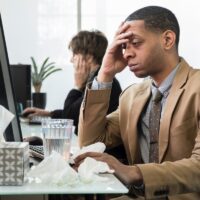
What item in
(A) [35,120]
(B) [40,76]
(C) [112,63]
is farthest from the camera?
(B) [40,76]

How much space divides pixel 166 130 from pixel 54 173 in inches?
23.0

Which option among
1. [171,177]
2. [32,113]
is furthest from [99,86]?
[32,113]

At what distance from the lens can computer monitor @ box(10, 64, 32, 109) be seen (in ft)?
11.4

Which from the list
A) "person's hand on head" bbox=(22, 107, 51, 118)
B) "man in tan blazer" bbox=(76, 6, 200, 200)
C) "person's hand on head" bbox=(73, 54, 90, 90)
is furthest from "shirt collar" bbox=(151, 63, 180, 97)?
"person's hand on head" bbox=(22, 107, 51, 118)

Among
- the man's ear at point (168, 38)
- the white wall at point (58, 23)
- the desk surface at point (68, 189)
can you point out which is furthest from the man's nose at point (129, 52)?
the white wall at point (58, 23)

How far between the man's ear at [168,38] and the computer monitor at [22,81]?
Result: 2.04 metres

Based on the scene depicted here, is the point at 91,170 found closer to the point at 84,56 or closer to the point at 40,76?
the point at 84,56

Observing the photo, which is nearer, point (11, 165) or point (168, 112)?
point (11, 165)

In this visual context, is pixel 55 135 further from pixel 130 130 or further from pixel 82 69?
pixel 82 69

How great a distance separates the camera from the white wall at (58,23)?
4.56 metres

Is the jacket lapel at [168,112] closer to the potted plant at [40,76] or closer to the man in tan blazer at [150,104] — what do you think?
the man in tan blazer at [150,104]

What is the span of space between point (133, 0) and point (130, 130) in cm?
316

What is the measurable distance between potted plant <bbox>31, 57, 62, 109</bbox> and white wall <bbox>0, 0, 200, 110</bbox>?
81 mm

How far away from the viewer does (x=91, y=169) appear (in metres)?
1.05
